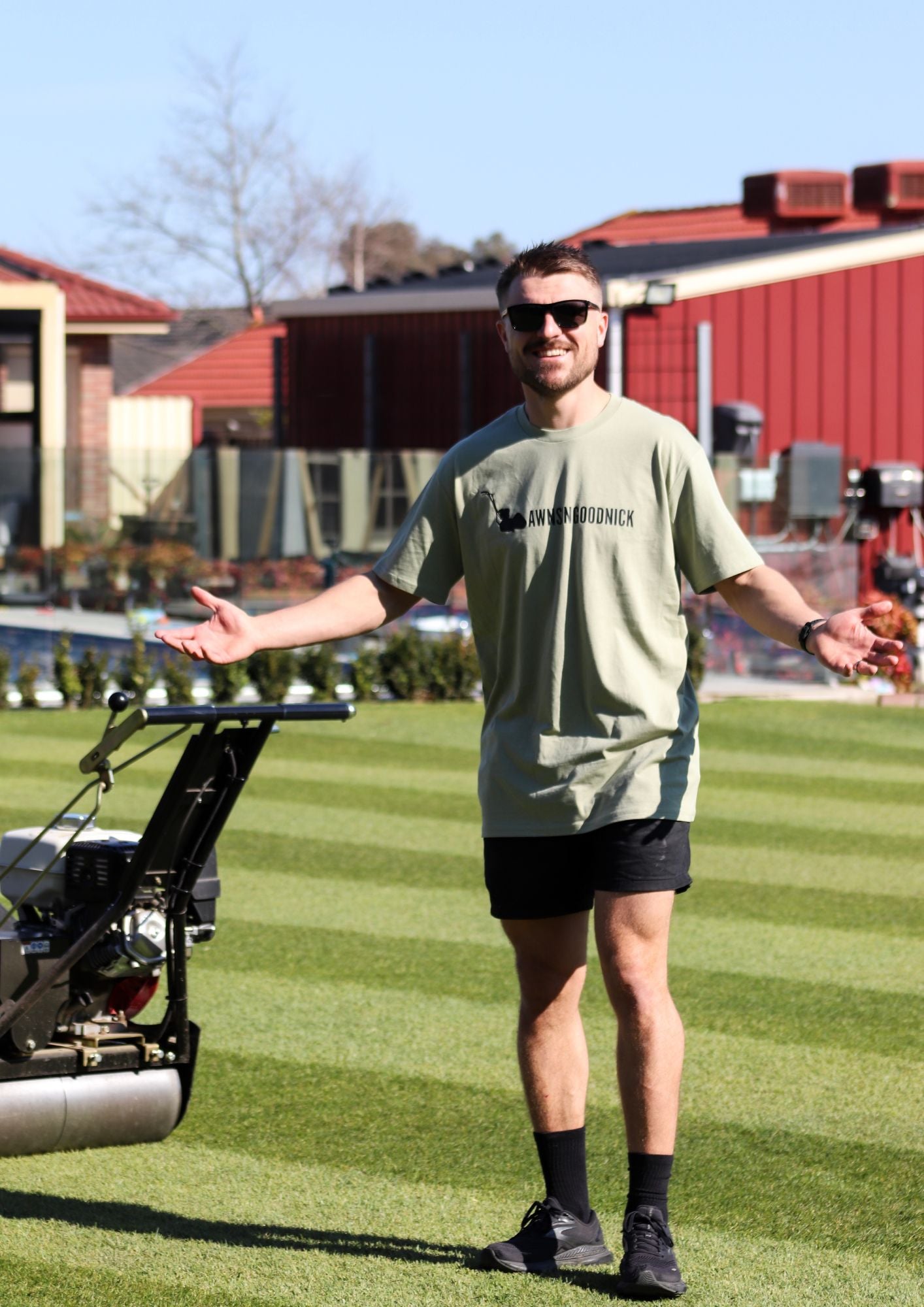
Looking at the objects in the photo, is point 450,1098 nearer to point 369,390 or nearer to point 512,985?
point 512,985

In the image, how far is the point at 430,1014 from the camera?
6801mm

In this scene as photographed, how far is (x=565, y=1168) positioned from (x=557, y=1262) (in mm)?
195

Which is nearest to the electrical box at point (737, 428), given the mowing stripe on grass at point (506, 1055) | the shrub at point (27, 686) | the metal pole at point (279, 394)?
the metal pole at point (279, 394)

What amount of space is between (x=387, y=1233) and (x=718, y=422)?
17.5m

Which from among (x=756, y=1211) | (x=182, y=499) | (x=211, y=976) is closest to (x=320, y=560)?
(x=182, y=499)

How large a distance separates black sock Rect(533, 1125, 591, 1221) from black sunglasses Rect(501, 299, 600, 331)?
1.74m

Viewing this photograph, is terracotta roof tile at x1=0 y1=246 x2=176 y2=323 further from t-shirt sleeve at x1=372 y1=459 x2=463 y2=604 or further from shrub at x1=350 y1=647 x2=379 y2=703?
t-shirt sleeve at x1=372 y1=459 x2=463 y2=604

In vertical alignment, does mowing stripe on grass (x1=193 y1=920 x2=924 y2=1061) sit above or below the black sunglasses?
below

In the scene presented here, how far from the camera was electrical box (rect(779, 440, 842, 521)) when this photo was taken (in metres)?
20.5

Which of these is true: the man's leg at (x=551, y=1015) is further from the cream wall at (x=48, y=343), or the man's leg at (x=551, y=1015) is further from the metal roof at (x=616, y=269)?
the cream wall at (x=48, y=343)

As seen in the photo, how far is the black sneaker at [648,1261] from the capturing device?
4164 mm

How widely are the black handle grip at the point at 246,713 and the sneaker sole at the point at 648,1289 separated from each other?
139 centimetres

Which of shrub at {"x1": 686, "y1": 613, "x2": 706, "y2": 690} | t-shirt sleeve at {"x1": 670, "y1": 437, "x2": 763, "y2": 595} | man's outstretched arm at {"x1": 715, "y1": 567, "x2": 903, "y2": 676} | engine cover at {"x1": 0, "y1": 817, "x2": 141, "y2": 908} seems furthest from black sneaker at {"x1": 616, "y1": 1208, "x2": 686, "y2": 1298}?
shrub at {"x1": 686, "y1": 613, "x2": 706, "y2": 690}

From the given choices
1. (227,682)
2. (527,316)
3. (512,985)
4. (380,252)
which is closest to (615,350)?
(227,682)
